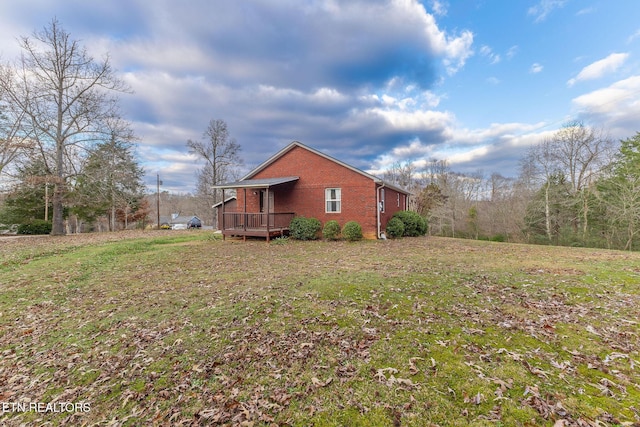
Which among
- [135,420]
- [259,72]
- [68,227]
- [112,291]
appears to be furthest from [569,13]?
[68,227]

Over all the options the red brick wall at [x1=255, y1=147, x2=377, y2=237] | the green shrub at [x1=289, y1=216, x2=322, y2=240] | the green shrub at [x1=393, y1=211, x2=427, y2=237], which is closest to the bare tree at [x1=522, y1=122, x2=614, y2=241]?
the green shrub at [x1=393, y1=211, x2=427, y2=237]

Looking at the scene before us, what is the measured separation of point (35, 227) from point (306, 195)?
25.9 metres

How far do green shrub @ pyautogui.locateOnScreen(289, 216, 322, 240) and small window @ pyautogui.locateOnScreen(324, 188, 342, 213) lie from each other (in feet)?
3.99

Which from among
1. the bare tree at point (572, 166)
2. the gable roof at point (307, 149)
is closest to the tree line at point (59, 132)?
the gable roof at point (307, 149)

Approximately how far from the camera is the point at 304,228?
622 inches

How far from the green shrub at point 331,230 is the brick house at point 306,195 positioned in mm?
766

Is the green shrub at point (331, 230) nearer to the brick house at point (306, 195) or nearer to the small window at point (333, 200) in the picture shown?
the brick house at point (306, 195)

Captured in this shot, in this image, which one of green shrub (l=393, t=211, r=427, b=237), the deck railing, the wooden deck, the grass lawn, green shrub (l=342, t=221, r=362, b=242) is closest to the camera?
the grass lawn

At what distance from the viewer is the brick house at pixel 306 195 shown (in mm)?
15766

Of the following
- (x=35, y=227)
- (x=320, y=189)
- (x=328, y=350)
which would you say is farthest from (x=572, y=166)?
(x=35, y=227)

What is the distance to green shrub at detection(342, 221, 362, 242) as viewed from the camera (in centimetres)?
1498

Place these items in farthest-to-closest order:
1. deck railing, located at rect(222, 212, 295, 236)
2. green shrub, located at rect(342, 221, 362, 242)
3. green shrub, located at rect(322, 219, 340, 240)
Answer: deck railing, located at rect(222, 212, 295, 236)
green shrub, located at rect(322, 219, 340, 240)
green shrub, located at rect(342, 221, 362, 242)

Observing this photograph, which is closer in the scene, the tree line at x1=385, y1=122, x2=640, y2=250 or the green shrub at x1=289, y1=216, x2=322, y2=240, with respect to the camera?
the green shrub at x1=289, y1=216, x2=322, y2=240

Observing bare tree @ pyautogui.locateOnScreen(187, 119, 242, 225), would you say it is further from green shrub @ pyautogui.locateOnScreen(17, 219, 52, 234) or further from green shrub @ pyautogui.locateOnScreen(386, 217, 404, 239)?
green shrub @ pyautogui.locateOnScreen(386, 217, 404, 239)
